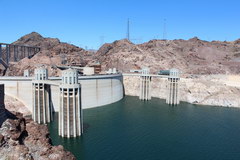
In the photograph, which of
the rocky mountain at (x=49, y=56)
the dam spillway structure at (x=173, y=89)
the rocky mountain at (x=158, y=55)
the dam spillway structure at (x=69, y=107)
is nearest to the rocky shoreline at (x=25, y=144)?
the dam spillway structure at (x=69, y=107)

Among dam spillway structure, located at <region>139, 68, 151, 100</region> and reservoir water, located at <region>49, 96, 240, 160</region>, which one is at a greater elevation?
dam spillway structure, located at <region>139, 68, 151, 100</region>

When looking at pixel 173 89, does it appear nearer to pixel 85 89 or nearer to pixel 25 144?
pixel 85 89

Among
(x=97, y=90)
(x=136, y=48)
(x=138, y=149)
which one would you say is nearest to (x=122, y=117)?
(x=97, y=90)

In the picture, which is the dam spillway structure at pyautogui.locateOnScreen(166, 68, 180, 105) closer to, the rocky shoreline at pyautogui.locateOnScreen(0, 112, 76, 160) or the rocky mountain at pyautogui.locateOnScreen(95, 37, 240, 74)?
the rocky mountain at pyautogui.locateOnScreen(95, 37, 240, 74)

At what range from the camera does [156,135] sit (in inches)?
1658

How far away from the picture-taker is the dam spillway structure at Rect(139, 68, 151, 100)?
7994 cm

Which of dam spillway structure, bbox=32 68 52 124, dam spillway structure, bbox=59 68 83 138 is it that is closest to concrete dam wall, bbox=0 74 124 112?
dam spillway structure, bbox=32 68 52 124

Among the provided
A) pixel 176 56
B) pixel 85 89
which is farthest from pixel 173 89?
pixel 176 56

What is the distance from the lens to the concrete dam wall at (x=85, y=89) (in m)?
52.9

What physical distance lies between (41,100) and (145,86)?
144 feet

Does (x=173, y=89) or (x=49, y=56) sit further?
(x=49, y=56)

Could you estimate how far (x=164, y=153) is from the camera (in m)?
34.2

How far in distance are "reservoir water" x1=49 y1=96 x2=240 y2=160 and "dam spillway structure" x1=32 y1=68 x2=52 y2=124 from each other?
295 centimetres

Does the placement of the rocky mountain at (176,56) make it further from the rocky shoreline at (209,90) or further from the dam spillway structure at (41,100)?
the dam spillway structure at (41,100)
